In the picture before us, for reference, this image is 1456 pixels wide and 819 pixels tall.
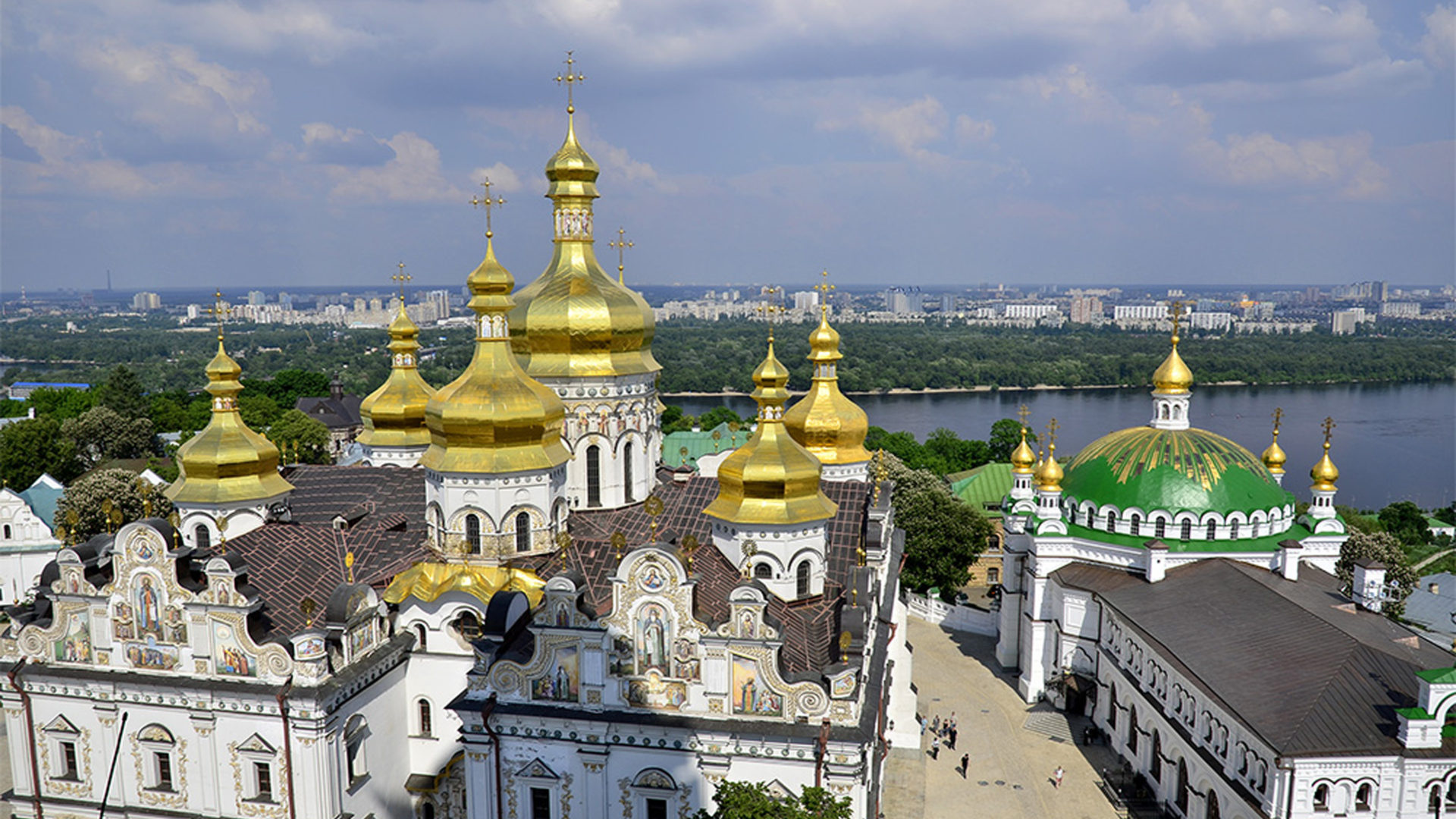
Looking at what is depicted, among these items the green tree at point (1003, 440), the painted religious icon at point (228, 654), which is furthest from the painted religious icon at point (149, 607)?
the green tree at point (1003, 440)

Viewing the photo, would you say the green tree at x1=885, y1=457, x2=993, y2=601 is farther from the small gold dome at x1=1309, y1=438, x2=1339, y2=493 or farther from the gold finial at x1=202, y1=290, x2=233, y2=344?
the gold finial at x1=202, y1=290, x2=233, y2=344

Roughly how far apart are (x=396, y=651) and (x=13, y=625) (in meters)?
4.80

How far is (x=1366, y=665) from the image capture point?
1273 centimetres

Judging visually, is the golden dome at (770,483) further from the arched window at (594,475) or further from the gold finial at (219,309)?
the gold finial at (219,309)

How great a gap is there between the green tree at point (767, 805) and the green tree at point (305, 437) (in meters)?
29.1

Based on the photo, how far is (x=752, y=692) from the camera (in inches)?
417

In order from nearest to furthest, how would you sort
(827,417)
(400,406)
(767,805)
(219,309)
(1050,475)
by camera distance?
(767,805) → (219,309) → (400,406) → (827,417) → (1050,475)

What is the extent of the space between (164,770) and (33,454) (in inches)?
977

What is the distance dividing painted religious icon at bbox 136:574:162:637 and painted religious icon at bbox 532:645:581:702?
4.86 meters

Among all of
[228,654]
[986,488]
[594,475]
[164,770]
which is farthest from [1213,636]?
[986,488]

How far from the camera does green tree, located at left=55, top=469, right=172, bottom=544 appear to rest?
2451 centimetres

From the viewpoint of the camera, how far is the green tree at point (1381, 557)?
22.6 metres

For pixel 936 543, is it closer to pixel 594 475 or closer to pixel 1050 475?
pixel 1050 475

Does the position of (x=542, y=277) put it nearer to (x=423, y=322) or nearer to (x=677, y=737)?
(x=677, y=737)
